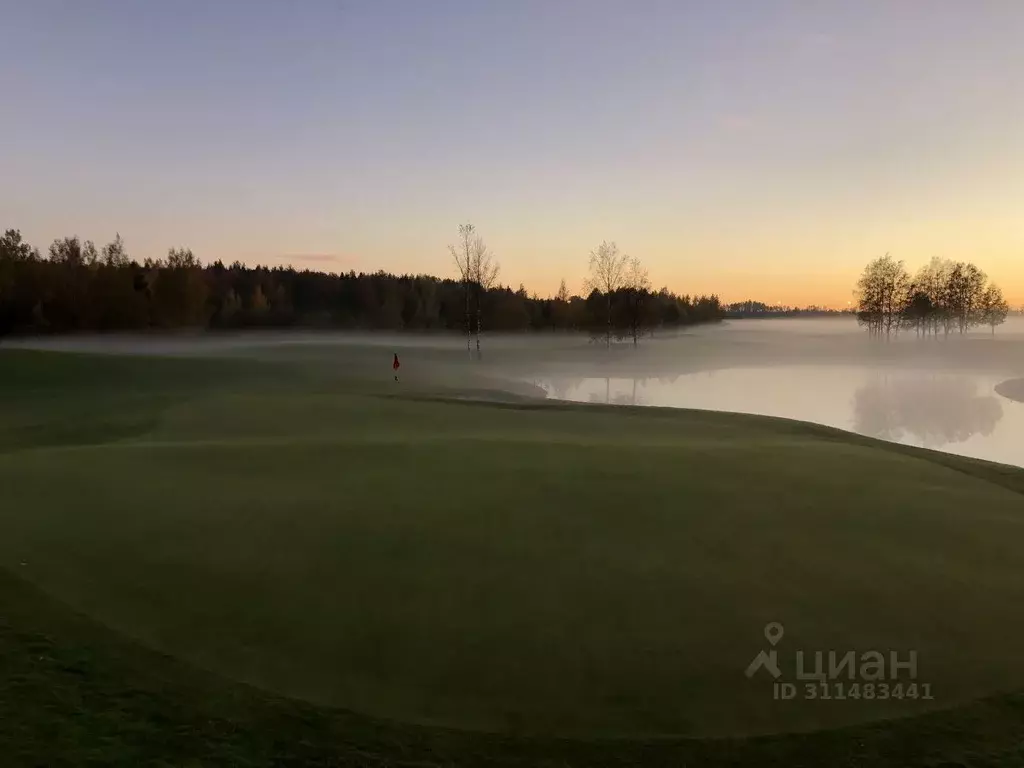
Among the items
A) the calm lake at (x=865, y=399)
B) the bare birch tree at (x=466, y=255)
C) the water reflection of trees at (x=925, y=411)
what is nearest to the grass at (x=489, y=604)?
the calm lake at (x=865, y=399)

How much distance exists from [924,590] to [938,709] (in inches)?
82.3

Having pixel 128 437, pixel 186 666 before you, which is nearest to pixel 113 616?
pixel 186 666

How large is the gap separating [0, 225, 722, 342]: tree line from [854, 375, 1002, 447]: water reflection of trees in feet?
101

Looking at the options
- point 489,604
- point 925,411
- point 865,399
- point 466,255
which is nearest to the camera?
point 489,604

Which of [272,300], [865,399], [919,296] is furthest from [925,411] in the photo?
[272,300]

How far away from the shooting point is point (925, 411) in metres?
25.1

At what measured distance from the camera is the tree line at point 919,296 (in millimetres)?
82188

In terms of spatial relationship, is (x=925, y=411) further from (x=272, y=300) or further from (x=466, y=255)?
(x=272, y=300)

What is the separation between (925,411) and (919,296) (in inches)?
2693

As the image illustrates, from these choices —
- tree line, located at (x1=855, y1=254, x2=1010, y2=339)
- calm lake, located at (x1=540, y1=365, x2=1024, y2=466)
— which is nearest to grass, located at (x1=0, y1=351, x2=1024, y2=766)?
calm lake, located at (x1=540, y1=365, x2=1024, y2=466)

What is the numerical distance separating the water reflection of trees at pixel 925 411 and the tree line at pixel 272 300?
101 feet

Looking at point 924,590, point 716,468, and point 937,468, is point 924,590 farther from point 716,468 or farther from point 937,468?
point 937,468

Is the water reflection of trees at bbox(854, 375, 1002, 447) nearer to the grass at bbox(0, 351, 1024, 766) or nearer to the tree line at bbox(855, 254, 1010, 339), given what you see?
the grass at bbox(0, 351, 1024, 766)

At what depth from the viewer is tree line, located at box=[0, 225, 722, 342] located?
206 feet
